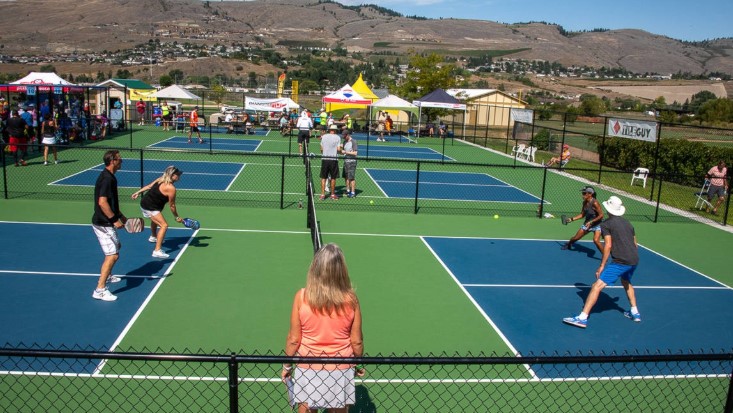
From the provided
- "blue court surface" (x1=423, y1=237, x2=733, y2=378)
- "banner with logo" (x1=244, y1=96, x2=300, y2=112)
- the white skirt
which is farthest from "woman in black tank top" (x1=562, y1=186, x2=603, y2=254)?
"banner with logo" (x1=244, y1=96, x2=300, y2=112)

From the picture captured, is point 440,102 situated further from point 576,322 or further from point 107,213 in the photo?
point 107,213

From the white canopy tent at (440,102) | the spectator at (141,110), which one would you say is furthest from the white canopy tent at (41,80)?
the white canopy tent at (440,102)

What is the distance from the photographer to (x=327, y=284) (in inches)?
170

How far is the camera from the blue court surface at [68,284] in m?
7.55

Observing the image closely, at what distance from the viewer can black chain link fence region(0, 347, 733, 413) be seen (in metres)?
6.07

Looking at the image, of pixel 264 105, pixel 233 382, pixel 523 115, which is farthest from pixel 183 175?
pixel 233 382

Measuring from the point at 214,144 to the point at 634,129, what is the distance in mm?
20131

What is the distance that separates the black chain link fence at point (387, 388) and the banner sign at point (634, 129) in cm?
1402

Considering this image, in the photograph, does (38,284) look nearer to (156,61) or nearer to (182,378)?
(182,378)

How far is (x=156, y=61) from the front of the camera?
12412cm

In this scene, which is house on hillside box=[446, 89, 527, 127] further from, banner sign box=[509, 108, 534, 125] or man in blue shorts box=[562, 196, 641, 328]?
man in blue shorts box=[562, 196, 641, 328]

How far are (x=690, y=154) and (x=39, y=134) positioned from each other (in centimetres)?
2727

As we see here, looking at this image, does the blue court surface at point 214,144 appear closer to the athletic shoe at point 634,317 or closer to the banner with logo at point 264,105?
the banner with logo at point 264,105

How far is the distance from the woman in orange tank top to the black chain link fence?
5.50 feet
